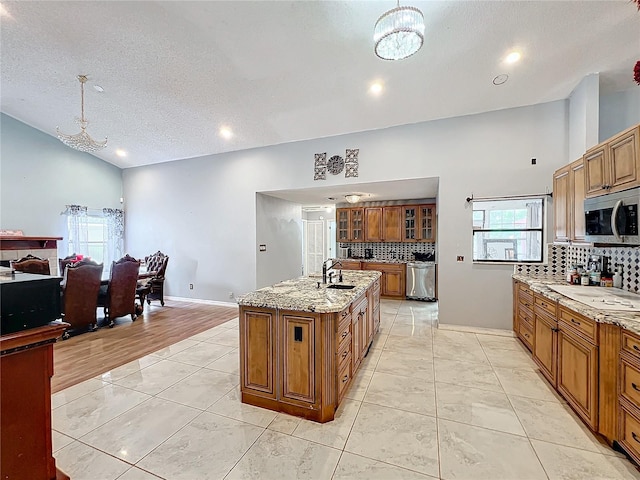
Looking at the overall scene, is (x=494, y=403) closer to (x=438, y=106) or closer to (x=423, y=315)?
(x=423, y=315)

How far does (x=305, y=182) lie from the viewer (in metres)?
5.08

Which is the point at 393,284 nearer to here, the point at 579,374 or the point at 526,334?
the point at 526,334

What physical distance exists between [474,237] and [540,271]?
907 millimetres

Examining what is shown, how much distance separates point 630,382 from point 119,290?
589 centimetres

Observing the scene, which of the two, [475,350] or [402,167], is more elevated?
[402,167]

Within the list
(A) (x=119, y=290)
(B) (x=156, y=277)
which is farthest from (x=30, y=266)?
(B) (x=156, y=277)

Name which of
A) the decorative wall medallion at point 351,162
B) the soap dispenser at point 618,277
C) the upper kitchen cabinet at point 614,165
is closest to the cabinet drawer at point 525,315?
the soap dispenser at point 618,277

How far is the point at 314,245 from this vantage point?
922 centimetres

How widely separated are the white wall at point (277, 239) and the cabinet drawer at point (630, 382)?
16.6 ft

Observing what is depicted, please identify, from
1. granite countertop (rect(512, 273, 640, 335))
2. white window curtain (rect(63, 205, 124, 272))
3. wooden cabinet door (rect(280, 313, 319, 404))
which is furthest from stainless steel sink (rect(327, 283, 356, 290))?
white window curtain (rect(63, 205, 124, 272))

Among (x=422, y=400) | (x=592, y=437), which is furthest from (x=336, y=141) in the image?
(x=592, y=437)

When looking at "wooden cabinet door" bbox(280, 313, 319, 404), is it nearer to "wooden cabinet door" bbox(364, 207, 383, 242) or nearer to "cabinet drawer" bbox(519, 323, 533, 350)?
"cabinet drawer" bbox(519, 323, 533, 350)

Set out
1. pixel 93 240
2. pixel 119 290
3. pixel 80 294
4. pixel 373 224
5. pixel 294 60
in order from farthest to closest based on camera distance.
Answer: pixel 373 224 < pixel 93 240 < pixel 119 290 < pixel 80 294 < pixel 294 60

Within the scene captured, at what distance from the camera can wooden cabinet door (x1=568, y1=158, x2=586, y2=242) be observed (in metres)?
2.77
